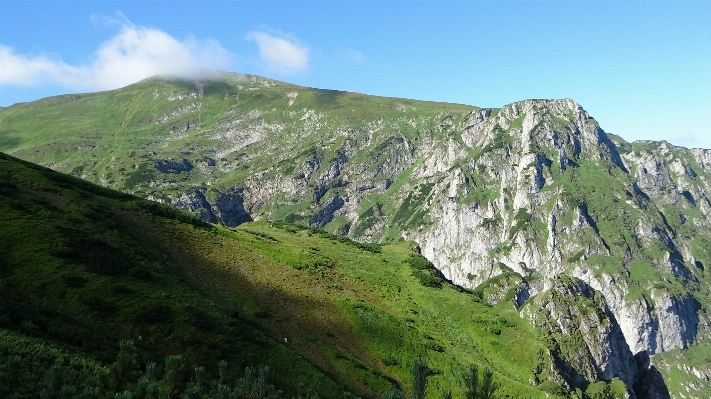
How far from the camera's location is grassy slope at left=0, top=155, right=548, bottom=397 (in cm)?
3647

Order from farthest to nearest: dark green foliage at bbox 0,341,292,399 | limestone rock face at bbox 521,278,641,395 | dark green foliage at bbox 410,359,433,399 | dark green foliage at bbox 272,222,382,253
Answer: dark green foliage at bbox 272,222,382,253 → limestone rock face at bbox 521,278,641,395 → dark green foliage at bbox 410,359,433,399 → dark green foliage at bbox 0,341,292,399

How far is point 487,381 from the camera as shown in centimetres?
2309

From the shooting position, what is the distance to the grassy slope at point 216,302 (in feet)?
120

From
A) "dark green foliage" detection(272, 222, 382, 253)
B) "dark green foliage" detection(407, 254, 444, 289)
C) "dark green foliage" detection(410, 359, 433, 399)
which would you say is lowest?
"dark green foliage" detection(407, 254, 444, 289)

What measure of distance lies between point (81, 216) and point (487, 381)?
170 ft

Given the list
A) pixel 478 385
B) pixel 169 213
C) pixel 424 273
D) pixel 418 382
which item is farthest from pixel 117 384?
pixel 424 273

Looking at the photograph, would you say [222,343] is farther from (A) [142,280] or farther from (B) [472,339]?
(B) [472,339]

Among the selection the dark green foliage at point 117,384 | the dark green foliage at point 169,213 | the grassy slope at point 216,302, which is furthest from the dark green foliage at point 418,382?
the dark green foliage at point 169,213

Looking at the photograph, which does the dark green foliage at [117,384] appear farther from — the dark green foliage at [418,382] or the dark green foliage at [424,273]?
the dark green foliage at [424,273]

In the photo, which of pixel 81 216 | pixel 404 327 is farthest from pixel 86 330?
pixel 404 327

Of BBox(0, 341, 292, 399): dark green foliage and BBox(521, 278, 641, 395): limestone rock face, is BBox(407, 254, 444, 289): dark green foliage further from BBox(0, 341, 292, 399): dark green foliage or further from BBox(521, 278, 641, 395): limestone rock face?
BBox(0, 341, 292, 399): dark green foliage

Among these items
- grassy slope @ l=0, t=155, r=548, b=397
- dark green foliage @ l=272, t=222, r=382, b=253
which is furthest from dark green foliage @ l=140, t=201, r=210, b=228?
dark green foliage @ l=272, t=222, r=382, b=253

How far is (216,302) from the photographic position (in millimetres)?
47750

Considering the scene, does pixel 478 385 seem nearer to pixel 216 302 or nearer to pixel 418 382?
pixel 418 382
